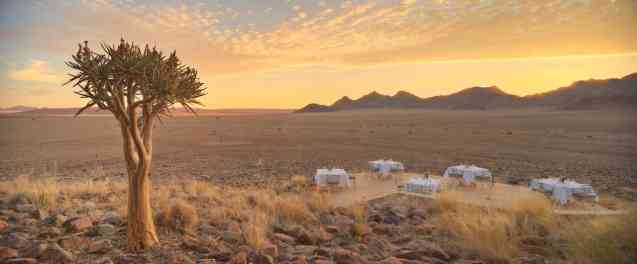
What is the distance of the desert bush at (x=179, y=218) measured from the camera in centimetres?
569

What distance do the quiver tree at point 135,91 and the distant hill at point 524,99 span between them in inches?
3609

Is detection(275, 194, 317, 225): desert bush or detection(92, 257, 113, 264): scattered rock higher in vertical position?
detection(92, 257, 113, 264): scattered rock

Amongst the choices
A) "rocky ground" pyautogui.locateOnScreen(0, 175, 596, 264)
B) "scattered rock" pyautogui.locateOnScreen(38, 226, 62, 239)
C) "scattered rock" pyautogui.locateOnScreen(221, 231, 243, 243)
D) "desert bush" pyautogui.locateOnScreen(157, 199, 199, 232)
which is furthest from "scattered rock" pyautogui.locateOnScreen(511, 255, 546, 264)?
"scattered rock" pyautogui.locateOnScreen(38, 226, 62, 239)

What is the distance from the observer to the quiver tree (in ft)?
13.7

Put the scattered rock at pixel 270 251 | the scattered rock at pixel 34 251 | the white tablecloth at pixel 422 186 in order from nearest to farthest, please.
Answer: the scattered rock at pixel 34 251, the scattered rock at pixel 270 251, the white tablecloth at pixel 422 186

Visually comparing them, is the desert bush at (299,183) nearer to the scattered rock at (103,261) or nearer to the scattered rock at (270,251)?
the scattered rock at (270,251)

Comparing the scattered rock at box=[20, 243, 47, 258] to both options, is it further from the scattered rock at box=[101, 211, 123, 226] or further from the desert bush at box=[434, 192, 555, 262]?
the desert bush at box=[434, 192, 555, 262]

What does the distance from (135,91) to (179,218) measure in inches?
98.6

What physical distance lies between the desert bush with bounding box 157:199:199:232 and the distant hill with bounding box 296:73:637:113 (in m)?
91.0

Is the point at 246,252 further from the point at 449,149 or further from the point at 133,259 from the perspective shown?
the point at 449,149

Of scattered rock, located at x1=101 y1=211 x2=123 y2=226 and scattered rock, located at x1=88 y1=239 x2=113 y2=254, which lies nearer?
scattered rock, located at x1=88 y1=239 x2=113 y2=254

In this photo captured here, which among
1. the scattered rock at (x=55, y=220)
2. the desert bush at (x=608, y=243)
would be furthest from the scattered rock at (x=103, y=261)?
the desert bush at (x=608, y=243)

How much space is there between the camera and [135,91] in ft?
14.8

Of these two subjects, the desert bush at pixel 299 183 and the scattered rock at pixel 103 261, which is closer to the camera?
the scattered rock at pixel 103 261
